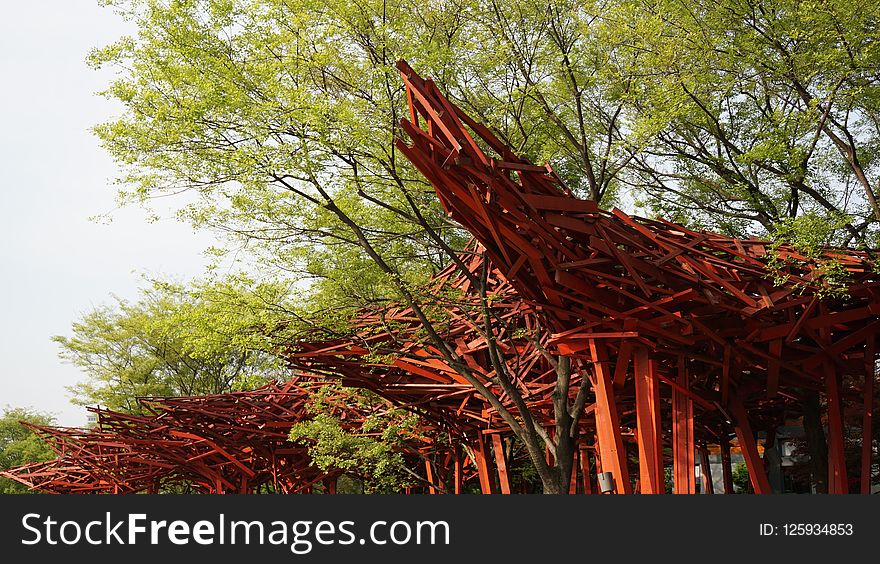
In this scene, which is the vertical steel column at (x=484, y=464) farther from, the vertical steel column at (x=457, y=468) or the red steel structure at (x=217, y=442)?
the red steel structure at (x=217, y=442)

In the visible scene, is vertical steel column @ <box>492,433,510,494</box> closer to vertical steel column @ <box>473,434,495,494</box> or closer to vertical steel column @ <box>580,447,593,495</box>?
vertical steel column @ <box>473,434,495,494</box>

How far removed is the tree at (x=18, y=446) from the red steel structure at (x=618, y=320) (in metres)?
30.9

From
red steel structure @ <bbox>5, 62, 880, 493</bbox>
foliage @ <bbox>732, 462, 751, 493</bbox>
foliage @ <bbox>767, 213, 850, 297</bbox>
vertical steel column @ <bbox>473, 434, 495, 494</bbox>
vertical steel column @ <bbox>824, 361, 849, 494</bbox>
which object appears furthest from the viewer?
foliage @ <bbox>732, 462, 751, 493</bbox>

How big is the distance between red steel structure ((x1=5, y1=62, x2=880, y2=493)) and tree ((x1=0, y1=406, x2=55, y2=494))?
101 feet

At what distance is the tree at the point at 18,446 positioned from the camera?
1606 inches

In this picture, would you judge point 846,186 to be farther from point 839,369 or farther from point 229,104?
point 229,104

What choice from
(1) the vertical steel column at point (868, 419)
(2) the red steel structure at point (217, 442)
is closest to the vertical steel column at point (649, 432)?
(1) the vertical steel column at point (868, 419)

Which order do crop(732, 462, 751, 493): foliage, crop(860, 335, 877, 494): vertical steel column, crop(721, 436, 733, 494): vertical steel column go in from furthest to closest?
crop(732, 462, 751, 493): foliage < crop(721, 436, 733, 494): vertical steel column < crop(860, 335, 877, 494): vertical steel column

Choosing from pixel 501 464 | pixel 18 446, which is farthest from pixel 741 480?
pixel 18 446

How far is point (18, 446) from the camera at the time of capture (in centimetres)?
4216

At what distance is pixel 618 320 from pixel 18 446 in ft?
134

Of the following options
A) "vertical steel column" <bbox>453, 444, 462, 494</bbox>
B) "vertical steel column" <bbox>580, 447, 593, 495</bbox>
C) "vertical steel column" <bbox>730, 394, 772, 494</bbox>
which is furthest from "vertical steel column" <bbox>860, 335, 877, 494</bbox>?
"vertical steel column" <bbox>453, 444, 462, 494</bbox>

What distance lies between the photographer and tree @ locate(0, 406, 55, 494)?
134 feet

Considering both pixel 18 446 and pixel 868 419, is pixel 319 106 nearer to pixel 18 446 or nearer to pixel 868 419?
pixel 868 419
